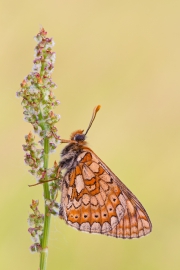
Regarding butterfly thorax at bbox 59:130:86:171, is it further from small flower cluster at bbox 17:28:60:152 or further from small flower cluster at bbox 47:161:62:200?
small flower cluster at bbox 17:28:60:152

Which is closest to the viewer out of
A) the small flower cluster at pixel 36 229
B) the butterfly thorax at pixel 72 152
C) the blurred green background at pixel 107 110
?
the small flower cluster at pixel 36 229

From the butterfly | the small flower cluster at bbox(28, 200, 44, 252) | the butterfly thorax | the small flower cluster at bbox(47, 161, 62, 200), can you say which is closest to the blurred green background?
the butterfly thorax

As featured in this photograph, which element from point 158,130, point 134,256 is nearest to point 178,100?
point 158,130

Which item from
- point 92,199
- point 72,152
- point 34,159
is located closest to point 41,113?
point 34,159

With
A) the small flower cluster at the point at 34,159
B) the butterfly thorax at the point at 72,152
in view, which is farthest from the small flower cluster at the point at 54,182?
the butterfly thorax at the point at 72,152

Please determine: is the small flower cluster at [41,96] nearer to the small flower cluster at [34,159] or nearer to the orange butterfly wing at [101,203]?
the small flower cluster at [34,159]

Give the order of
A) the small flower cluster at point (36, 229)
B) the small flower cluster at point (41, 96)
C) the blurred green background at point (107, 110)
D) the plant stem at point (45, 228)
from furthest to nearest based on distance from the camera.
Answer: the blurred green background at point (107, 110)
the small flower cluster at point (41, 96)
the small flower cluster at point (36, 229)
the plant stem at point (45, 228)
